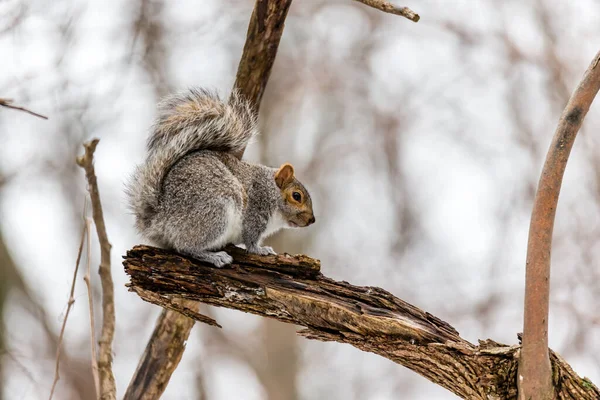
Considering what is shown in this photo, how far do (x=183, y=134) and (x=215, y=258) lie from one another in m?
0.59

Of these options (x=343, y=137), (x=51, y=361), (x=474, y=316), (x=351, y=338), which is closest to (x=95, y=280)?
(x=51, y=361)

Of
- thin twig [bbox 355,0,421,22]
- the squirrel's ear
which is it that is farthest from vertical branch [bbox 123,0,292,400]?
thin twig [bbox 355,0,421,22]

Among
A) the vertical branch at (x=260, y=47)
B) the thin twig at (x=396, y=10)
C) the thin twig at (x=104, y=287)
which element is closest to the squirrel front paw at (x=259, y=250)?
the vertical branch at (x=260, y=47)

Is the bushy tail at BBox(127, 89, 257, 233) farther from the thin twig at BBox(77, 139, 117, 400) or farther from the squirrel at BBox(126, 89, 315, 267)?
the thin twig at BBox(77, 139, 117, 400)

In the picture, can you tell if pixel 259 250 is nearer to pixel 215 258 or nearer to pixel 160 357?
pixel 215 258

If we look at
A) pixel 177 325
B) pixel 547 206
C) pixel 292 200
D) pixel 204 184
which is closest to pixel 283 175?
pixel 292 200

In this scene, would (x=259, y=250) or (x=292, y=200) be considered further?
(x=292, y=200)

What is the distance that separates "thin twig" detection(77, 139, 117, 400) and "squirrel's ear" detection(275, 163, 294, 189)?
1.01 m

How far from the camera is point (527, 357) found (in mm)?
2201

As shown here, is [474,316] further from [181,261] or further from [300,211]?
[181,261]

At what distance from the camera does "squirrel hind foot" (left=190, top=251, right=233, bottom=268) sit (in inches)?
110

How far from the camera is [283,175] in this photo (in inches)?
135

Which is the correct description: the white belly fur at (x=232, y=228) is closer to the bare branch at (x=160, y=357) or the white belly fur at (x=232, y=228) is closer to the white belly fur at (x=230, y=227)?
the white belly fur at (x=230, y=227)

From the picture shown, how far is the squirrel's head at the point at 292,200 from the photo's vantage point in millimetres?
3438
